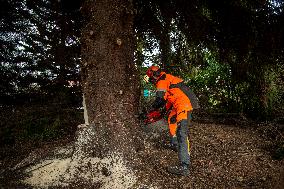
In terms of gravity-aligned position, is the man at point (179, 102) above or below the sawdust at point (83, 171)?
above

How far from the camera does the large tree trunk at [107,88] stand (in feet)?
14.8

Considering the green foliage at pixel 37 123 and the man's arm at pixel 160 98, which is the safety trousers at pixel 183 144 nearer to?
the man's arm at pixel 160 98

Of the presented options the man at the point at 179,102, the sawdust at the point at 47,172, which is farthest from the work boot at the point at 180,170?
the sawdust at the point at 47,172

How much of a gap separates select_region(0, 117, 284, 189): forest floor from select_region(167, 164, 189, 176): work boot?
0.06 m

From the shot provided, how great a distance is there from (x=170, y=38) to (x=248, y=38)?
7.64 feet

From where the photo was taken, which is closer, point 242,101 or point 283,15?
point 283,15

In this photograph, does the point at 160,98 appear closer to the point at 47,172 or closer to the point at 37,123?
the point at 47,172

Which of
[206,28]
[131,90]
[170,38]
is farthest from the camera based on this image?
[170,38]

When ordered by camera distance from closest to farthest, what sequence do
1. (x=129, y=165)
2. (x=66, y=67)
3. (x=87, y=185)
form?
(x=87, y=185) → (x=129, y=165) → (x=66, y=67)

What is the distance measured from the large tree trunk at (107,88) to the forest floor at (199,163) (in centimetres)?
40

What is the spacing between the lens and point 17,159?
576 cm

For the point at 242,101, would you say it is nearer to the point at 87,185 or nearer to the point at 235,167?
the point at 235,167

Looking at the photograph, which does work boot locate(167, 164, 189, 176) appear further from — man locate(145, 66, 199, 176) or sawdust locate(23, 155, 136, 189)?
sawdust locate(23, 155, 136, 189)

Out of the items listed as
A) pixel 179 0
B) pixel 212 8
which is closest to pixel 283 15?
pixel 212 8
